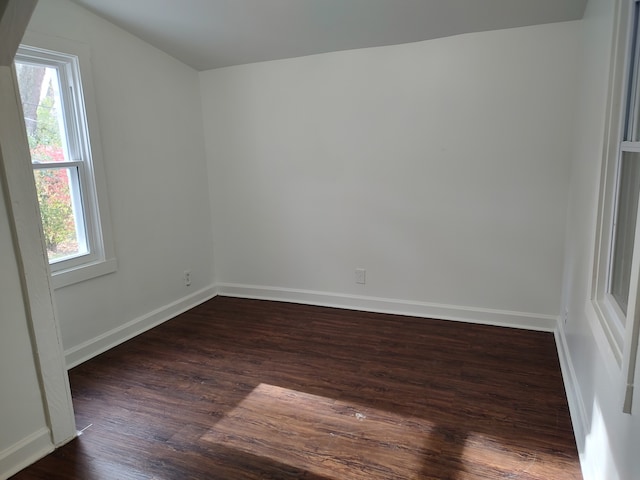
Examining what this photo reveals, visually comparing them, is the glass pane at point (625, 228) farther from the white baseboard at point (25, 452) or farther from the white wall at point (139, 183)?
the white wall at point (139, 183)

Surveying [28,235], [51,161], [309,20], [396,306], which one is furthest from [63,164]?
[396,306]

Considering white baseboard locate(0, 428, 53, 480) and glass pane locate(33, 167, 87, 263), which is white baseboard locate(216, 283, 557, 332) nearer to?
glass pane locate(33, 167, 87, 263)

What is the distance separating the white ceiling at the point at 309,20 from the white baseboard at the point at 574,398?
2.12 metres

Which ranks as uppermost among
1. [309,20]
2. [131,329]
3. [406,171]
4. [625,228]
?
[309,20]

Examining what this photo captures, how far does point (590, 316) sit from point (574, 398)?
59cm

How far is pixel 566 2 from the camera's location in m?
2.58

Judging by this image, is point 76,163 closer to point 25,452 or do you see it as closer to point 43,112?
point 43,112

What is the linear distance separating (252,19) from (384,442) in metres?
2.78

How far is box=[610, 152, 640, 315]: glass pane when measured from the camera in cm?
163

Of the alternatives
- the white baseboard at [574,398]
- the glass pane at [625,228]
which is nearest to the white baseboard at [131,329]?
the white baseboard at [574,398]

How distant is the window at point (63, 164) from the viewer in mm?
→ 2697

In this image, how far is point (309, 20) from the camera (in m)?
2.98

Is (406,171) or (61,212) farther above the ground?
(406,171)

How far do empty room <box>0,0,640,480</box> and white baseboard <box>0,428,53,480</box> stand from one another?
0.01m
